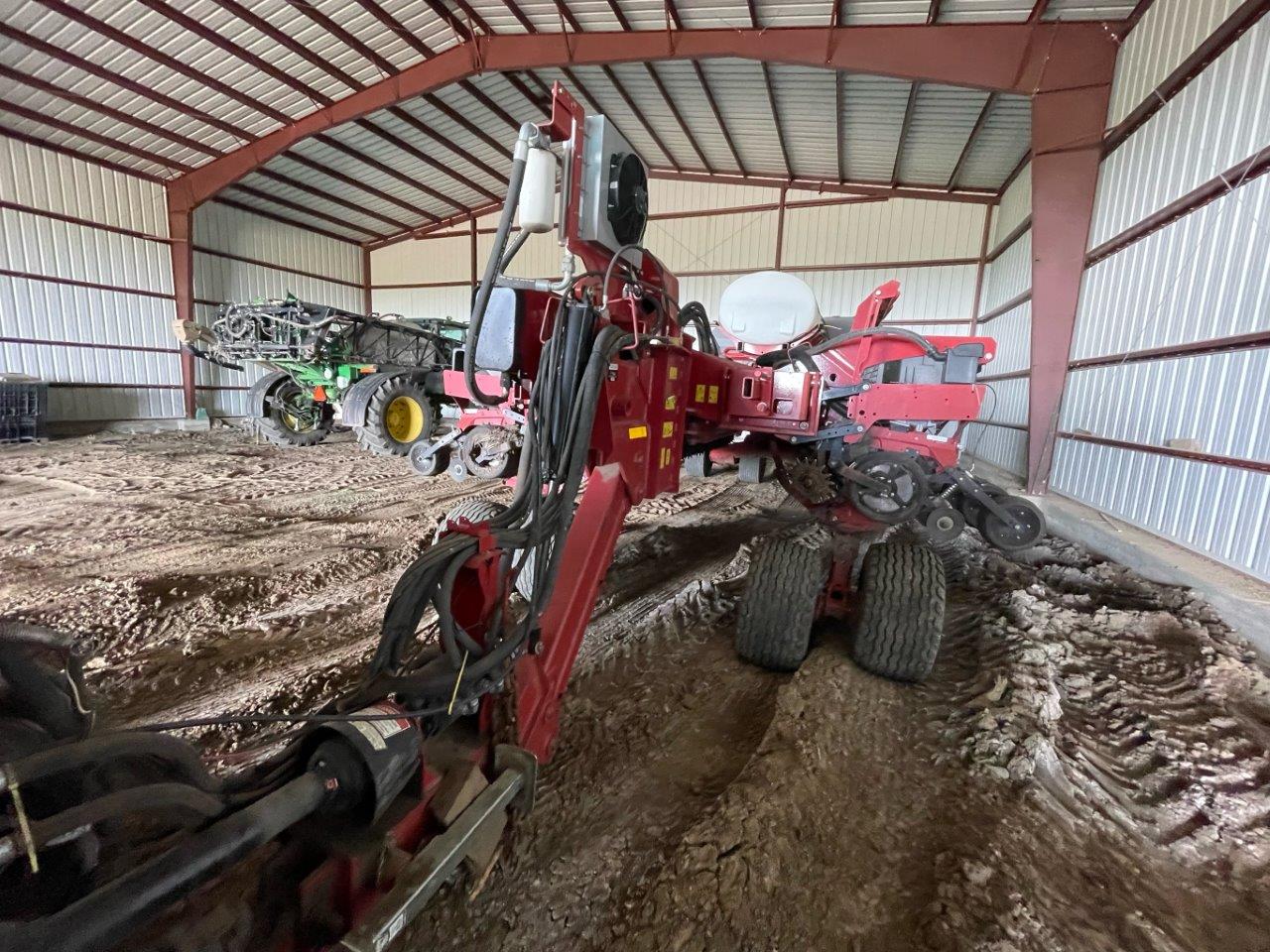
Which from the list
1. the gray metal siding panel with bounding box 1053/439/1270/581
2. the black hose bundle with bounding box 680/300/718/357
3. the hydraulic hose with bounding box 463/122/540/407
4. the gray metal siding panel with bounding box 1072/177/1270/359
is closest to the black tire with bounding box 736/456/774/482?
the black hose bundle with bounding box 680/300/718/357

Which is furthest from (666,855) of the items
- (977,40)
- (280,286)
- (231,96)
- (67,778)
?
(280,286)

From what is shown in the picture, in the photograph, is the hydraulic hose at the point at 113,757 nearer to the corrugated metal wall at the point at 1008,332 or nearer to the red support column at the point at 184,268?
the corrugated metal wall at the point at 1008,332

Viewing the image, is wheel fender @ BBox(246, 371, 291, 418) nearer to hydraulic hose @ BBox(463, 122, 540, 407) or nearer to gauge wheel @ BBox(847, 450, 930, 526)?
gauge wheel @ BBox(847, 450, 930, 526)

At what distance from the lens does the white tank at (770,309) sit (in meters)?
5.26

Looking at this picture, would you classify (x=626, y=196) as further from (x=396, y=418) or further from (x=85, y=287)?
(x=85, y=287)

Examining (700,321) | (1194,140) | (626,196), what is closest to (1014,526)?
(700,321)

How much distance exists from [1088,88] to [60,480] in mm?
12697

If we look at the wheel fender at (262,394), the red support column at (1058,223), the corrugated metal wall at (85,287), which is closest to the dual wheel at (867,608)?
the red support column at (1058,223)

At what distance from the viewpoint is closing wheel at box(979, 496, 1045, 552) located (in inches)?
185

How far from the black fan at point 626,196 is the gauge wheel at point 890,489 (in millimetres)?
2736

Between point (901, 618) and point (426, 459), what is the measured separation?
246 inches

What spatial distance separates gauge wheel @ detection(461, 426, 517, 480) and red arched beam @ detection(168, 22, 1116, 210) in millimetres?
6833

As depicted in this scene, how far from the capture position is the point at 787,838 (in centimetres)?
186

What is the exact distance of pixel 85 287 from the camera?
487 inches
